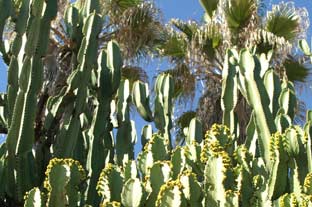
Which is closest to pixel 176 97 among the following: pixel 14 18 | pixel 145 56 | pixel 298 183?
pixel 145 56

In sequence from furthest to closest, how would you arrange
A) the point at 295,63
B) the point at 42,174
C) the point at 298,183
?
the point at 295,63 → the point at 42,174 → the point at 298,183

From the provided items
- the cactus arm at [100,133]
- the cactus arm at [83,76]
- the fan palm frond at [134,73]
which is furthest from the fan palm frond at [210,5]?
the cactus arm at [83,76]

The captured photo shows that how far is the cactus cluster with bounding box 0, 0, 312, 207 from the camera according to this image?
3498 millimetres

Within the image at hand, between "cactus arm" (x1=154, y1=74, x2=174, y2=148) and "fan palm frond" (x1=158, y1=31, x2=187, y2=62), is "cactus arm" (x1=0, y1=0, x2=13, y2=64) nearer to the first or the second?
"cactus arm" (x1=154, y1=74, x2=174, y2=148)

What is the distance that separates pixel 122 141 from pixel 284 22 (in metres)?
3.61

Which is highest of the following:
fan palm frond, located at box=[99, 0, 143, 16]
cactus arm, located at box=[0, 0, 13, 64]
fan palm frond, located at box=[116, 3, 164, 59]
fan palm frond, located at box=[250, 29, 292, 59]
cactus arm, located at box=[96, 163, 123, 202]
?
fan palm frond, located at box=[99, 0, 143, 16]

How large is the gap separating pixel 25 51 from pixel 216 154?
1.60 metres

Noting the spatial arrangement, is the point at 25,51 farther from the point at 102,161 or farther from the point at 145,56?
the point at 145,56

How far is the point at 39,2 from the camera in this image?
189 inches

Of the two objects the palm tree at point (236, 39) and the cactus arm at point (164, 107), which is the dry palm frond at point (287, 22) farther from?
the cactus arm at point (164, 107)

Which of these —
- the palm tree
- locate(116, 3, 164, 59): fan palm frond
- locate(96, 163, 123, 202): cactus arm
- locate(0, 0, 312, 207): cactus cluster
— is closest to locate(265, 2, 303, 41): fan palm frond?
the palm tree

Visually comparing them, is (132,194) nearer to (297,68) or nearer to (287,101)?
(287,101)

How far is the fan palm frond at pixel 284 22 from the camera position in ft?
25.7

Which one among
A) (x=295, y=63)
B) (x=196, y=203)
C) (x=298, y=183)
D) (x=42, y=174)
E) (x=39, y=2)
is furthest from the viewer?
(x=295, y=63)
